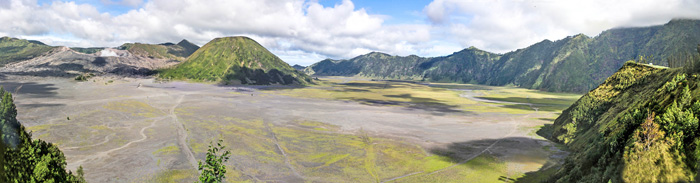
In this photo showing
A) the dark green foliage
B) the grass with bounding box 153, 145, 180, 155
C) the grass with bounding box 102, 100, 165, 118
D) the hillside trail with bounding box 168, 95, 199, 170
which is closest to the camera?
the dark green foliage

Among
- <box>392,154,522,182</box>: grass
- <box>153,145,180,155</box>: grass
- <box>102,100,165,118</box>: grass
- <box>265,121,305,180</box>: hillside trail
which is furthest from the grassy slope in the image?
<box>102,100,165,118</box>: grass

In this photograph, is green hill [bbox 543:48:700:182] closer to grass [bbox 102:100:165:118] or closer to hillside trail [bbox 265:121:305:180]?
hillside trail [bbox 265:121:305:180]

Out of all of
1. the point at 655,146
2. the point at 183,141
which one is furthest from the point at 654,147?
the point at 183,141

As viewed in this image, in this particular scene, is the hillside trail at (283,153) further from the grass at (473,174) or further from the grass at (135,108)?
the grass at (135,108)

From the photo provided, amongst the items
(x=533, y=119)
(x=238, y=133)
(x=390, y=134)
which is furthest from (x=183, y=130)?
(x=533, y=119)

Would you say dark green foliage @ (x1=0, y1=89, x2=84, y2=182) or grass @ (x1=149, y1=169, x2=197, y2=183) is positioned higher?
dark green foliage @ (x1=0, y1=89, x2=84, y2=182)

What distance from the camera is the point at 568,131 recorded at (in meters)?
61.4

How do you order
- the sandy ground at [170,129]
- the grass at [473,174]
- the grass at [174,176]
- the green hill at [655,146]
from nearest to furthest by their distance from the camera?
the green hill at [655,146], the grass at [174,176], the grass at [473,174], the sandy ground at [170,129]

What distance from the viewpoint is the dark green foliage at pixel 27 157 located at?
18573 millimetres

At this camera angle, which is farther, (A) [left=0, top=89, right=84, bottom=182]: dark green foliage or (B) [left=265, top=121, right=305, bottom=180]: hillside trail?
(B) [left=265, top=121, right=305, bottom=180]: hillside trail

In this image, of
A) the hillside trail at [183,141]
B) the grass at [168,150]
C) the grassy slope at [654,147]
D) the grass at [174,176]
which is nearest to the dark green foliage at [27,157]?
the grass at [174,176]

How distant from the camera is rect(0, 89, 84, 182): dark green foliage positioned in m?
18.6

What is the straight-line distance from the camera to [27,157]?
20844mm

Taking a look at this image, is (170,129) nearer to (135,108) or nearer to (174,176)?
(174,176)
